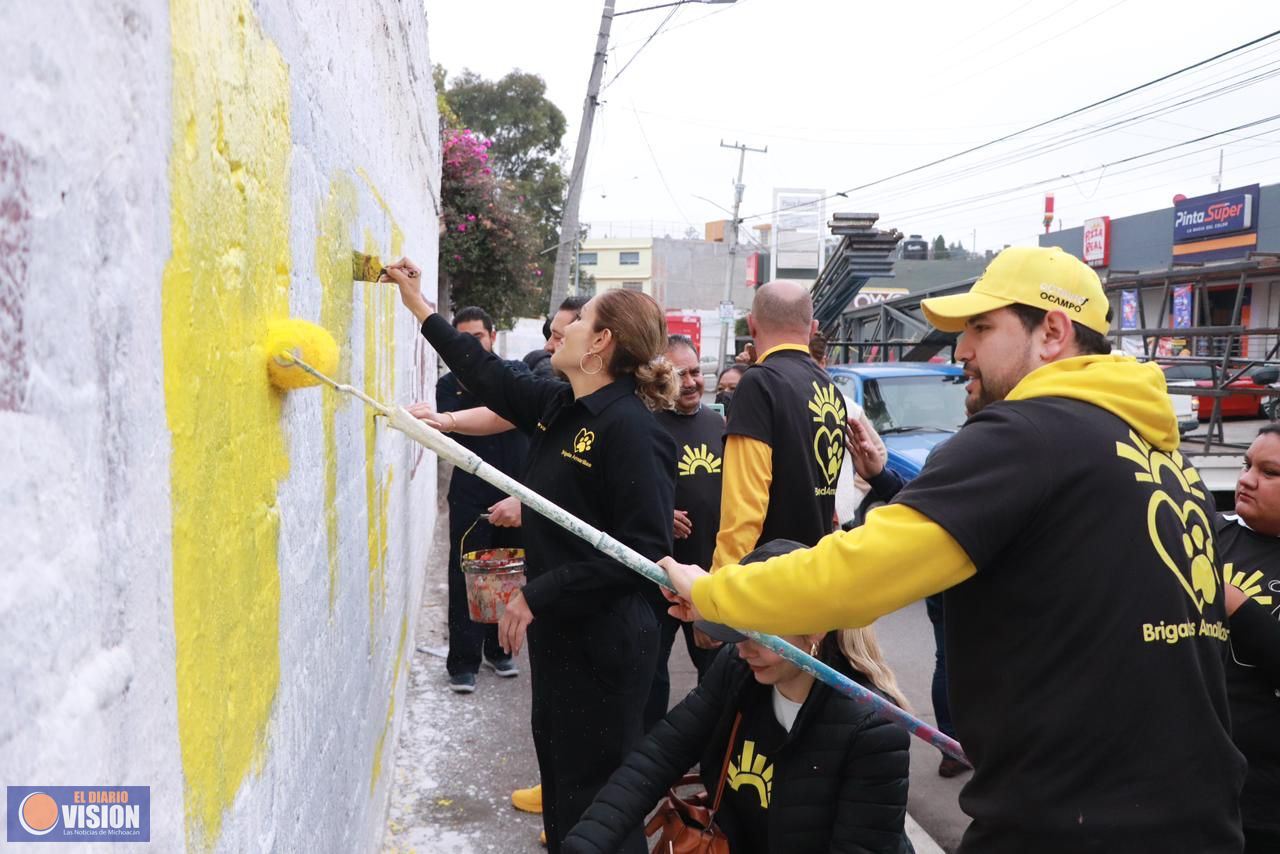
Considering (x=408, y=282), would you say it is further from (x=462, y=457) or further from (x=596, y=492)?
(x=462, y=457)

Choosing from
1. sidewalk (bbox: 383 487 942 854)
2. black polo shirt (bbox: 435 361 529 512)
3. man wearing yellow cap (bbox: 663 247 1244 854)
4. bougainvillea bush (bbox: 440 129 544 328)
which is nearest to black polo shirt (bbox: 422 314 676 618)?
man wearing yellow cap (bbox: 663 247 1244 854)

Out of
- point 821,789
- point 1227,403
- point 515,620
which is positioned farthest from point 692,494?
point 1227,403

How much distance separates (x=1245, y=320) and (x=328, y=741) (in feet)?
92.9

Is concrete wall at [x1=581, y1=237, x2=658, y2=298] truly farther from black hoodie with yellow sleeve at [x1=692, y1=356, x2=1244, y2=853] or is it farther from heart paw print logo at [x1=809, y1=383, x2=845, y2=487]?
black hoodie with yellow sleeve at [x1=692, y1=356, x2=1244, y2=853]

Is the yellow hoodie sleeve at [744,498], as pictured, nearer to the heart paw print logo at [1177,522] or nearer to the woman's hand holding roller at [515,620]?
the woman's hand holding roller at [515,620]

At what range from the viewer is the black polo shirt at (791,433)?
358cm

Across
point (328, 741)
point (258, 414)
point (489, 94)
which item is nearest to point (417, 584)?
point (328, 741)

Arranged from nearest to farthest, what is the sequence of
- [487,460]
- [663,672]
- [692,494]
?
[692,494], [663,672], [487,460]

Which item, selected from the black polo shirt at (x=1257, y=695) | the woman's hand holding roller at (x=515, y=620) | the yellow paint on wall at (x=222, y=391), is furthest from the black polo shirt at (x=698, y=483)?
the yellow paint on wall at (x=222, y=391)

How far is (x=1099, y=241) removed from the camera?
3181cm

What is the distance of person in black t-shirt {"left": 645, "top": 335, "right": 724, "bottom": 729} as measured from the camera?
14.1ft

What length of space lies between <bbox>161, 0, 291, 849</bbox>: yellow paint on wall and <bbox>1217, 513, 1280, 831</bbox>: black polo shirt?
225 centimetres

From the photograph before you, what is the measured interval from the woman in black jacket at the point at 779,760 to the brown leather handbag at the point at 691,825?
0.07 ft

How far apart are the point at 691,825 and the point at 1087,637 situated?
1.25 metres
